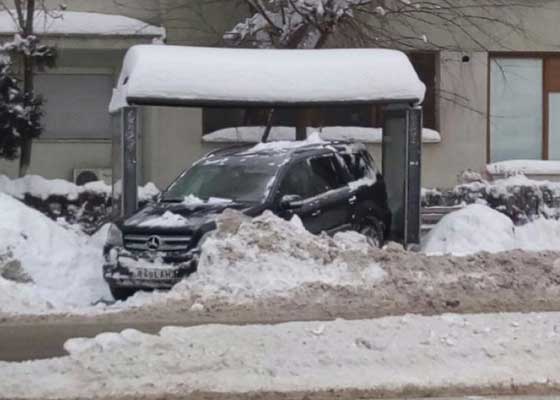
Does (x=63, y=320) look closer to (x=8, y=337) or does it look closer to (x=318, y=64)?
(x=8, y=337)

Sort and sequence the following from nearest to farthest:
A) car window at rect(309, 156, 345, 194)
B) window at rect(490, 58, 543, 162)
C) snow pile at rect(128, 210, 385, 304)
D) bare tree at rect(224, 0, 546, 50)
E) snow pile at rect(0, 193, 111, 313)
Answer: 1. snow pile at rect(128, 210, 385, 304)
2. snow pile at rect(0, 193, 111, 313)
3. car window at rect(309, 156, 345, 194)
4. bare tree at rect(224, 0, 546, 50)
5. window at rect(490, 58, 543, 162)

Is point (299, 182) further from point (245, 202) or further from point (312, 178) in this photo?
point (245, 202)

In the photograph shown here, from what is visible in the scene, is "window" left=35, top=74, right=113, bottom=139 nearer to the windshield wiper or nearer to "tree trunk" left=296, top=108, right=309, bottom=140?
"tree trunk" left=296, top=108, right=309, bottom=140

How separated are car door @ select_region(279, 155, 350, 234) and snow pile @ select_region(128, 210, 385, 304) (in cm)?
83

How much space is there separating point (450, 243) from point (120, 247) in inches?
186

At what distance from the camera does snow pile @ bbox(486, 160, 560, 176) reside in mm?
20109

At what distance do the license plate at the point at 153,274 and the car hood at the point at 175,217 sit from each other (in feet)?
1.55

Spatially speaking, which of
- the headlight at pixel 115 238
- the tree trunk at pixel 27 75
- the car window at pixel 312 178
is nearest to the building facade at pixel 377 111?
the tree trunk at pixel 27 75

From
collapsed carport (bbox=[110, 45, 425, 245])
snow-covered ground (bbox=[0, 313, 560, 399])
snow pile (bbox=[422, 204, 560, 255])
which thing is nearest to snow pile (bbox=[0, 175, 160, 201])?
collapsed carport (bbox=[110, 45, 425, 245])

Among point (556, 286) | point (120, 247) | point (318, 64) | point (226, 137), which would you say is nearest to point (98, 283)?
point (120, 247)

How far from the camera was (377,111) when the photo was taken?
20.2 m

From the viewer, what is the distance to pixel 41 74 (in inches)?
798

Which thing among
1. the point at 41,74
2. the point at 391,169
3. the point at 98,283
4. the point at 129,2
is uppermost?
the point at 129,2

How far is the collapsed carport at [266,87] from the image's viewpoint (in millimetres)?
13383
